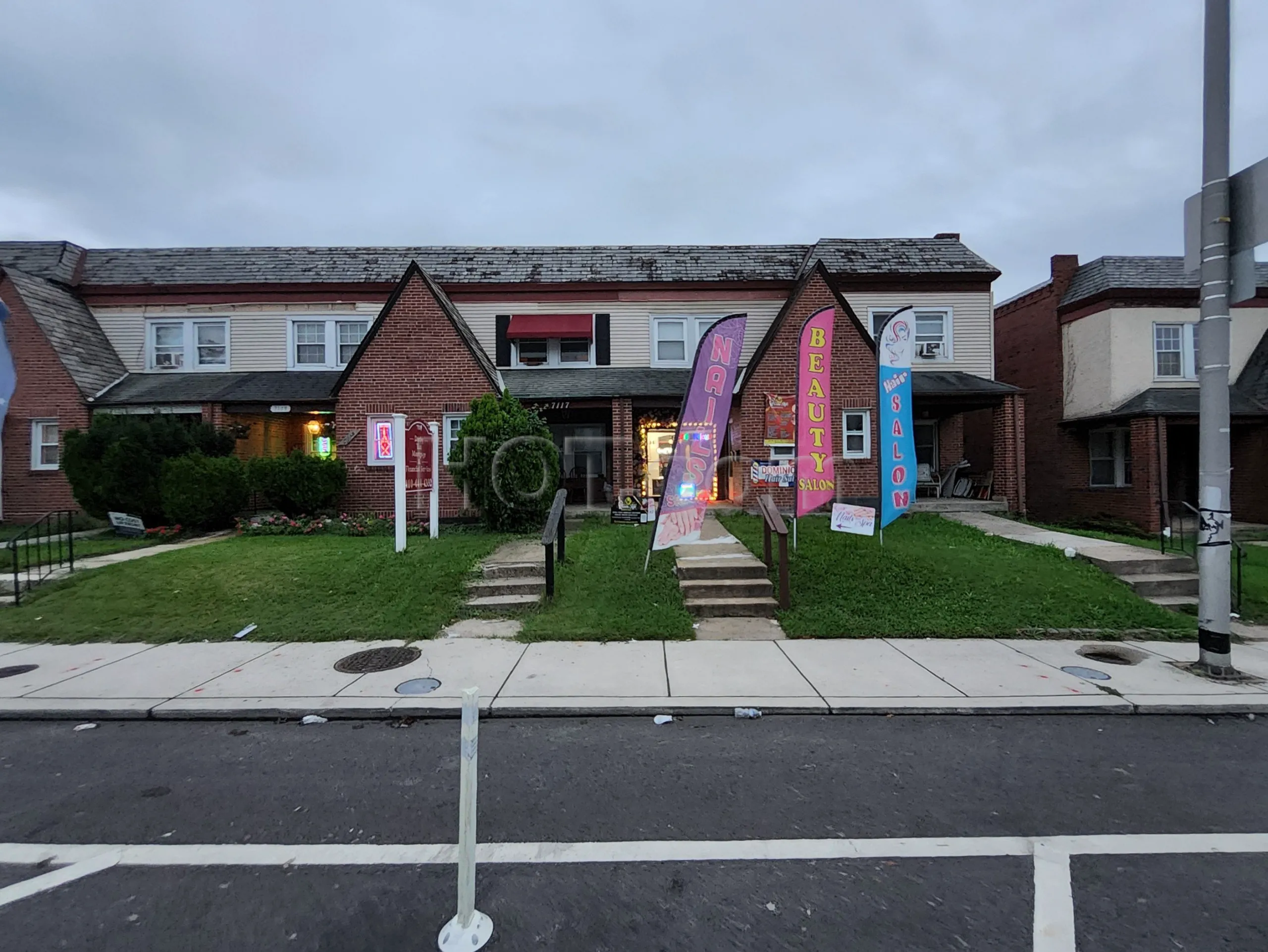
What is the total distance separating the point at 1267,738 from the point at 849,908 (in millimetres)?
4337

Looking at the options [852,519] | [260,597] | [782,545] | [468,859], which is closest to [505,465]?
[260,597]

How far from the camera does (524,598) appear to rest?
7945 mm

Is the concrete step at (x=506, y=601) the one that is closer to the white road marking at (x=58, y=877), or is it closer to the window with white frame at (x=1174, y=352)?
the white road marking at (x=58, y=877)

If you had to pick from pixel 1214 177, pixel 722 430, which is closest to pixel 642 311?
pixel 722 430

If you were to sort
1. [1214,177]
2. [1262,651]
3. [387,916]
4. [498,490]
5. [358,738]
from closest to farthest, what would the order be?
1. [387,916]
2. [358,738]
3. [1214,177]
4. [1262,651]
5. [498,490]

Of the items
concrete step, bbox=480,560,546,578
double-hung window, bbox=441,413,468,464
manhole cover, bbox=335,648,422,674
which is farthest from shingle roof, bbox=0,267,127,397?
manhole cover, bbox=335,648,422,674

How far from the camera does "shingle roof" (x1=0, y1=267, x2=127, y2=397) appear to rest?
15461 mm

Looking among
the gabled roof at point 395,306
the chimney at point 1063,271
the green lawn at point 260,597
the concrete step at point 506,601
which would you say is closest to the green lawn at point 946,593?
the concrete step at point 506,601

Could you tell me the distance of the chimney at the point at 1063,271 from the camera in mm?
18547

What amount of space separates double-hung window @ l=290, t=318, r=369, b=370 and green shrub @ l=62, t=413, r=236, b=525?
4823 mm

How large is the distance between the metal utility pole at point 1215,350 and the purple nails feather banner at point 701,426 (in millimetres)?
4838

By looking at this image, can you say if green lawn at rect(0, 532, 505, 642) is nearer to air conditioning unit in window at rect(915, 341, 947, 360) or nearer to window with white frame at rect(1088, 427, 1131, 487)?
air conditioning unit in window at rect(915, 341, 947, 360)

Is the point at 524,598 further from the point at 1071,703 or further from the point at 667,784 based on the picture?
the point at 1071,703

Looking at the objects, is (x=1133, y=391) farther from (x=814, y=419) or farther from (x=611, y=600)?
(x=611, y=600)
